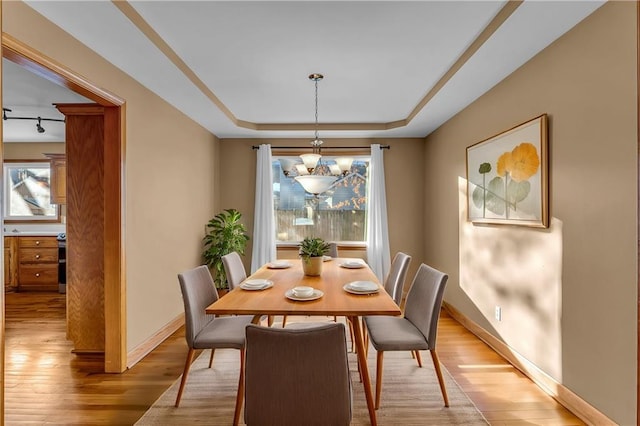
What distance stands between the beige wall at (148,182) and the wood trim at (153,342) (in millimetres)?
45

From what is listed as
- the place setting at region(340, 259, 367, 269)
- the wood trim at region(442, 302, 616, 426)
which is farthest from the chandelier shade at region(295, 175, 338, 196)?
the wood trim at region(442, 302, 616, 426)

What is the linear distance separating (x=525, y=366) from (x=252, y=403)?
2.22 metres

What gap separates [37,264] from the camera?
5113mm

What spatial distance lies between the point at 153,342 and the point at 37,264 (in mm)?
3476

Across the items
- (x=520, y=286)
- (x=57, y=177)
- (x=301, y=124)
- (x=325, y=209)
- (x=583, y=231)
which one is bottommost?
(x=520, y=286)

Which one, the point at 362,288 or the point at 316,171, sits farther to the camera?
the point at 316,171

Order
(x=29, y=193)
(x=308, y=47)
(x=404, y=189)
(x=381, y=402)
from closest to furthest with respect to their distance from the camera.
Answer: (x=381, y=402)
(x=308, y=47)
(x=404, y=189)
(x=29, y=193)

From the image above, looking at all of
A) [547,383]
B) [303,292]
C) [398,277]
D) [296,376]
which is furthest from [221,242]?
[547,383]

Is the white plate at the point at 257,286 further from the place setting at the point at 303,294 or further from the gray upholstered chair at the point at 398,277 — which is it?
the gray upholstered chair at the point at 398,277

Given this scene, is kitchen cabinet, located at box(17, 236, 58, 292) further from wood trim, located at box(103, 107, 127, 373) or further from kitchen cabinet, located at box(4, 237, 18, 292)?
wood trim, located at box(103, 107, 127, 373)

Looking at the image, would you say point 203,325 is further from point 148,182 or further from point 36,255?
point 36,255

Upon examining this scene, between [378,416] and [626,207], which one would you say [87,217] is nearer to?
[378,416]

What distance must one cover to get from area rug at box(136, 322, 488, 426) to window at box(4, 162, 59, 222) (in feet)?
15.6

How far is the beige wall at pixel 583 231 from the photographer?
1.74 meters
